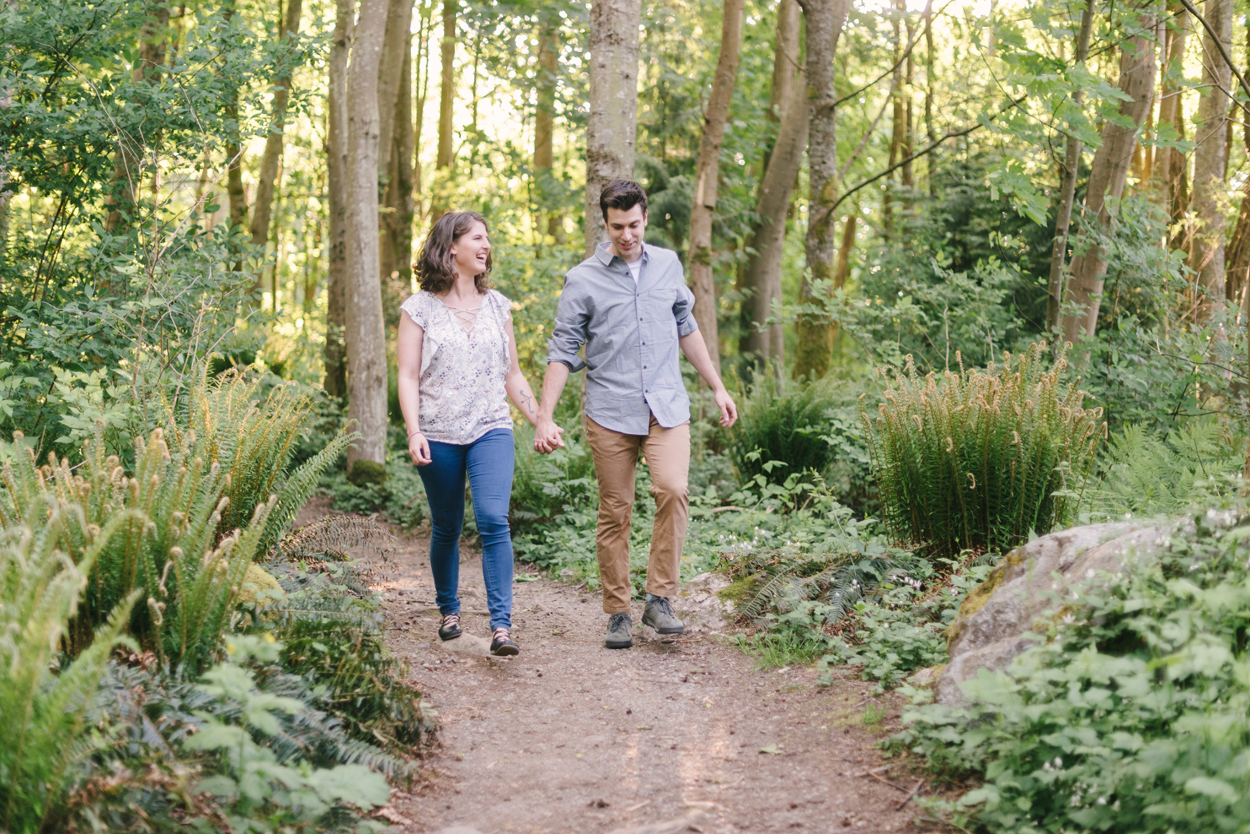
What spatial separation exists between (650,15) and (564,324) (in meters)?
12.3

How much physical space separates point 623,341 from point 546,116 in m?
15.6

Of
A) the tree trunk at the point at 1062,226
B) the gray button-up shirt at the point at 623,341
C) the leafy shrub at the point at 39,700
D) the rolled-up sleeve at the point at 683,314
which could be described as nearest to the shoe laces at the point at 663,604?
the gray button-up shirt at the point at 623,341

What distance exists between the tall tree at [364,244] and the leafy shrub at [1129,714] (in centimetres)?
838

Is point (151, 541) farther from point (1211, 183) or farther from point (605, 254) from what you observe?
point (1211, 183)

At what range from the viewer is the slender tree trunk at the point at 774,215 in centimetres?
1536

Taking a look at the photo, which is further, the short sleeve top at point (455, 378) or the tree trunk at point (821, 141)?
the tree trunk at point (821, 141)

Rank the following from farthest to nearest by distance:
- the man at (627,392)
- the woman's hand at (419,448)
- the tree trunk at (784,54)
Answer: the tree trunk at (784,54)
the man at (627,392)
the woman's hand at (419,448)

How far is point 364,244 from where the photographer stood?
1031 cm

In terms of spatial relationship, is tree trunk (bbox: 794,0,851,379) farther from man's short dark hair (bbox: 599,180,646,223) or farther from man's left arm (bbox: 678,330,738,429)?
man's short dark hair (bbox: 599,180,646,223)

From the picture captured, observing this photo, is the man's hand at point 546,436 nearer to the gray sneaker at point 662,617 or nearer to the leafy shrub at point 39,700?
the gray sneaker at point 662,617

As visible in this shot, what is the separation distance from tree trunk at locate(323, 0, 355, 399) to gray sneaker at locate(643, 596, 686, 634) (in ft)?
24.3

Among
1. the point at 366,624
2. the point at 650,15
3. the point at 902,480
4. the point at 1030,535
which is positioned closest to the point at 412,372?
the point at 366,624

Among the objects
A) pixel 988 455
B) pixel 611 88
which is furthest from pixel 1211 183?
pixel 988 455

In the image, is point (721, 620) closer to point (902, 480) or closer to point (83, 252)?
point (902, 480)
